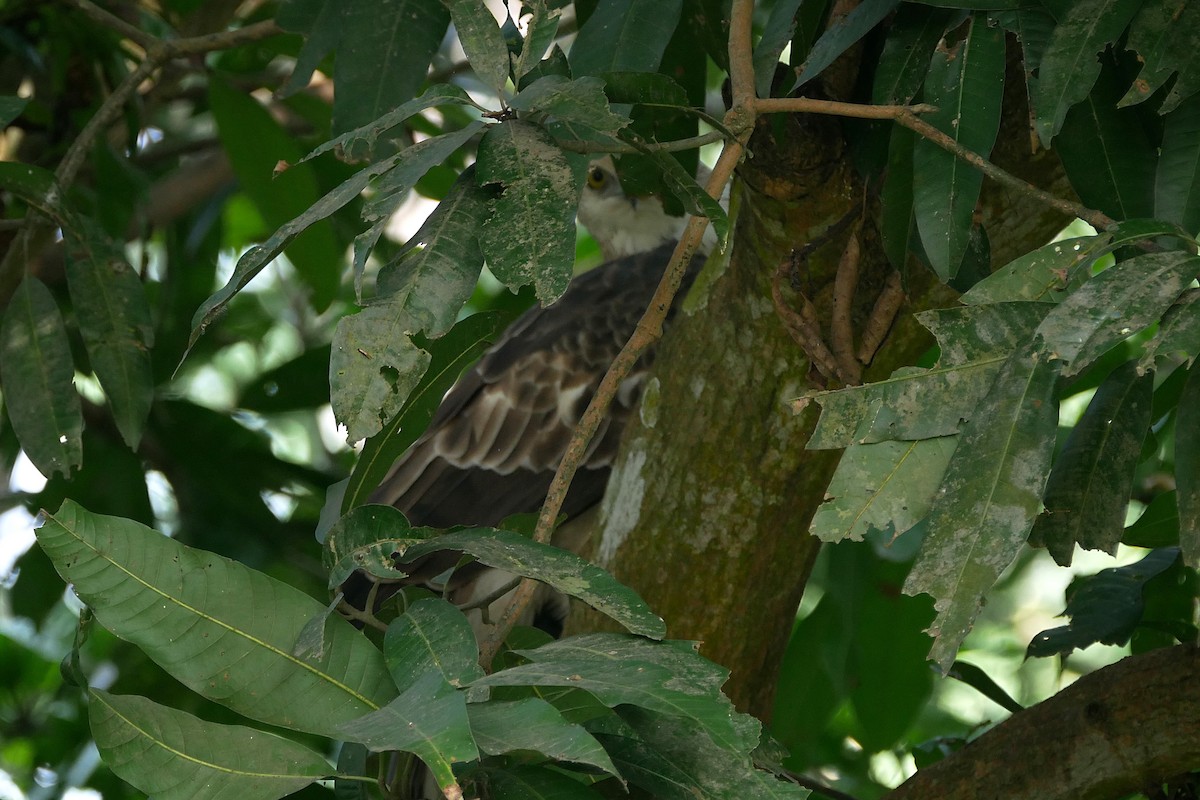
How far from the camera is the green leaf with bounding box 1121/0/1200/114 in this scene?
1.15 m

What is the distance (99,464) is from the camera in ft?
8.84

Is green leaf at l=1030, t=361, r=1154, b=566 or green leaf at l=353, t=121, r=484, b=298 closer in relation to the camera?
green leaf at l=353, t=121, r=484, b=298

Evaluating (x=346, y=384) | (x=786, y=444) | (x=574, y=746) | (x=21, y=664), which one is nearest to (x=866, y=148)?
(x=786, y=444)

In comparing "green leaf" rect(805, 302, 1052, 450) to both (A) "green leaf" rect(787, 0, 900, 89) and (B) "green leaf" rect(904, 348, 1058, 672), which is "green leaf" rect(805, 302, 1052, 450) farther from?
(A) "green leaf" rect(787, 0, 900, 89)

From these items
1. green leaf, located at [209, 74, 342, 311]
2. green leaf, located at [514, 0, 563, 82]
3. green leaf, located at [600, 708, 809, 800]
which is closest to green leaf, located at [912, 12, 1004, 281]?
green leaf, located at [514, 0, 563, 82]

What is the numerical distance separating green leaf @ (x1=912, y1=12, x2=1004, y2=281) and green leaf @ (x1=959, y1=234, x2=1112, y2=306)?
0.14 m

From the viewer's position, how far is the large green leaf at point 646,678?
89 cm

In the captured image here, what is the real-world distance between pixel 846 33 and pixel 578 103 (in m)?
0.41

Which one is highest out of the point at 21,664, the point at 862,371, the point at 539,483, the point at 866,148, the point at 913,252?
the point at 866,148

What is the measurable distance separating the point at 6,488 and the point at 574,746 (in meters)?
3.28

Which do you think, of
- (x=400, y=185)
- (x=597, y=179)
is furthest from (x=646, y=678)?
(x=597, y=179)

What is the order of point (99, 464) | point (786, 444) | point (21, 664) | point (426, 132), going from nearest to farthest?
point (786, 444) < point (99, 464) < point (426, 132) < point (21, 664)

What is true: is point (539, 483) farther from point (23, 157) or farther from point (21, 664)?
point (21, 664)

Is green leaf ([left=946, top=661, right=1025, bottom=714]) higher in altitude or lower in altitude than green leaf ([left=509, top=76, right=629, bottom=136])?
lower
